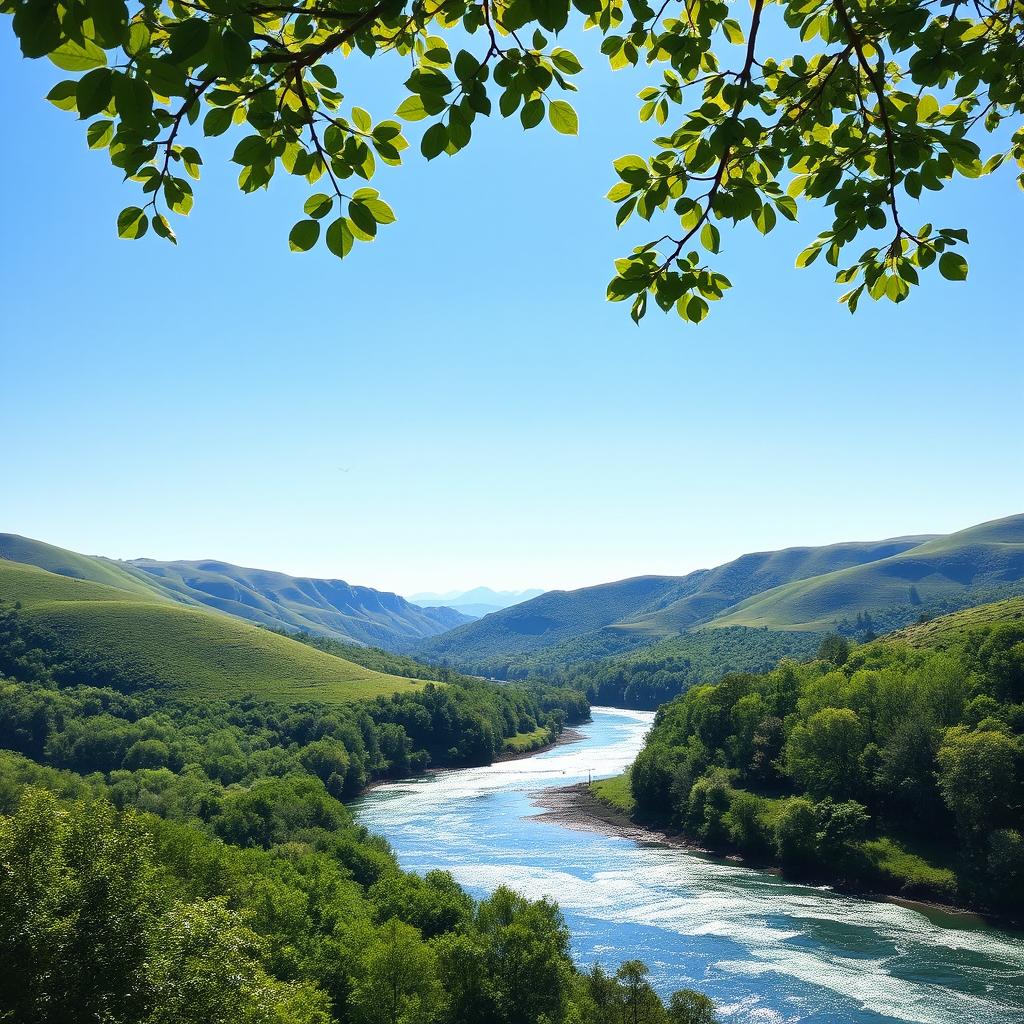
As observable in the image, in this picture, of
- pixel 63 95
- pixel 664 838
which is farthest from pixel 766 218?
pixel 664 838

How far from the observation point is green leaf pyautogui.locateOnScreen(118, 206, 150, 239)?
383cm

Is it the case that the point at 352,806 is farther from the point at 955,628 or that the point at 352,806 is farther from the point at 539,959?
the point at 955,628

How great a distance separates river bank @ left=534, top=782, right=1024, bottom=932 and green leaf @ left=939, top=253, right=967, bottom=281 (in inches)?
2193

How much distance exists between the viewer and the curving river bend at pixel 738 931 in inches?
1380

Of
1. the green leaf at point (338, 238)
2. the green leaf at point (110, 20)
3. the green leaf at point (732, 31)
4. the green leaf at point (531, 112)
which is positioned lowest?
the green leaf at point (338, 238)

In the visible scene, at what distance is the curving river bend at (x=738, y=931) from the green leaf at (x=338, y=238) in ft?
130

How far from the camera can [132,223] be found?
3.84 metres

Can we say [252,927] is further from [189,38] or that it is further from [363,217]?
[189,38]

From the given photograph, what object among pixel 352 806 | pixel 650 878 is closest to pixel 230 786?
pixel 352 806

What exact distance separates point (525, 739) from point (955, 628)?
7870cm

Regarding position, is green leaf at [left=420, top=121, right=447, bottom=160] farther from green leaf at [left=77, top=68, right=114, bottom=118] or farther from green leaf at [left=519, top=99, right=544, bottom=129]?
green leaf at [left=77, top=68, right=114, bottom=118]

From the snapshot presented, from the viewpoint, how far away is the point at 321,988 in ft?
105

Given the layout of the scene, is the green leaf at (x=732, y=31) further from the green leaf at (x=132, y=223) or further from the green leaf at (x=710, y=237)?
the green leaf at (x=132, y=223)

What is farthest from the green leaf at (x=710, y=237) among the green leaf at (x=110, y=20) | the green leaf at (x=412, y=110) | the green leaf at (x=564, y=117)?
the green leaf at (x=110, y=20)
